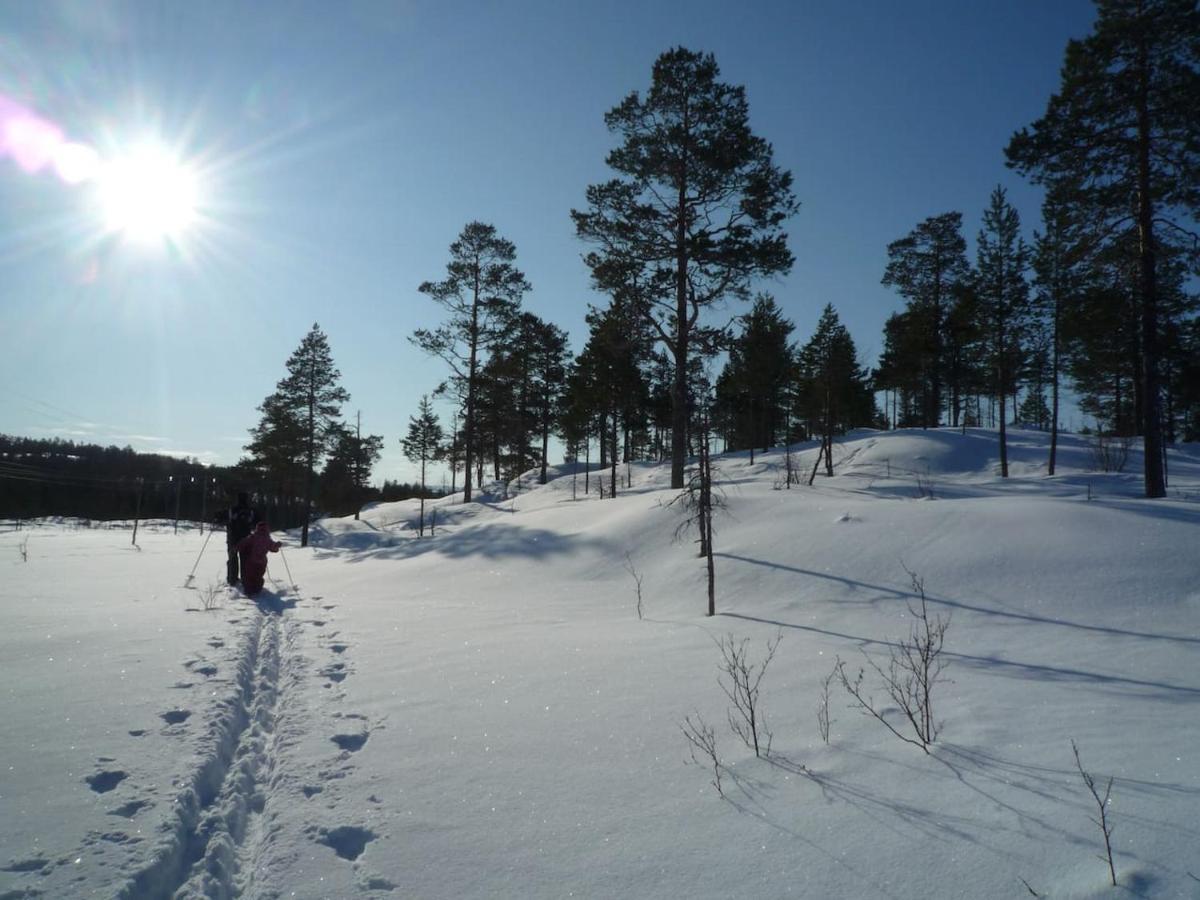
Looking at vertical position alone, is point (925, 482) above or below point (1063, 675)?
above

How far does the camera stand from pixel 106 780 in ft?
11.5

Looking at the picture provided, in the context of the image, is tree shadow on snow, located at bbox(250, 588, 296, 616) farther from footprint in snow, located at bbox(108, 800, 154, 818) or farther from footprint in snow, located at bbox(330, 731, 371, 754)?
footprint in snow, located at bbox(108, 800, 154, 818)

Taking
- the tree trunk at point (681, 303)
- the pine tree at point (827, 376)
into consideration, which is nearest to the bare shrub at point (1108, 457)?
the pine tree at point (827, 376)

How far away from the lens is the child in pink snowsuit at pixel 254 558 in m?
11.4

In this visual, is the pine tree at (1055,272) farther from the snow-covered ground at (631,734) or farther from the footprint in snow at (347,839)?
the footprint in snow at (347,839)

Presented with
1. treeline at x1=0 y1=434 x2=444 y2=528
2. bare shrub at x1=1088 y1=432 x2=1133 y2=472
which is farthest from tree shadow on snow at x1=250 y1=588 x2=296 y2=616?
treeline at x1=0 y1=434 x2=444 y2=528

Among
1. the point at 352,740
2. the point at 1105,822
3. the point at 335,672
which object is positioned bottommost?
the point at 335,672

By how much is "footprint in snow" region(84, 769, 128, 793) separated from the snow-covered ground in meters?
0.02

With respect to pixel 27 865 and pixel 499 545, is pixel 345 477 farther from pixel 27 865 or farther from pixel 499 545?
pixel 27 865

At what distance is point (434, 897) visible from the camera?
2621 millimetres

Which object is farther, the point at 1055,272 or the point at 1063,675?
the point at 1055,272

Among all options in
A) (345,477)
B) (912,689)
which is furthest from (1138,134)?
(345,477)

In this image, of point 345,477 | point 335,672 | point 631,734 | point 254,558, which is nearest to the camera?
point 631,734

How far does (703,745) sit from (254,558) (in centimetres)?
1052
